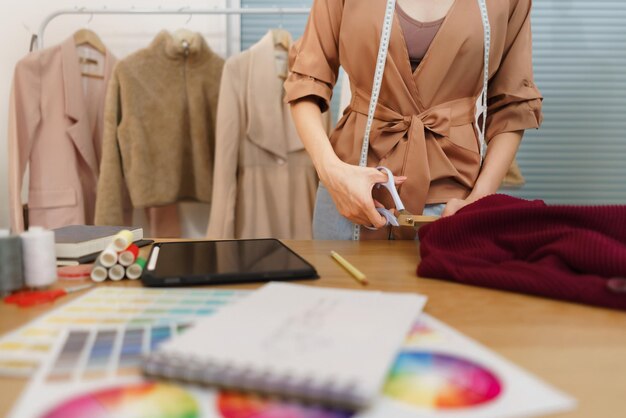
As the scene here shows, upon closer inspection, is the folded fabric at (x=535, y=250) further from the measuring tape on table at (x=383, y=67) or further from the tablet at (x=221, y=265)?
the measuring tape on table at (x=383, y=67)

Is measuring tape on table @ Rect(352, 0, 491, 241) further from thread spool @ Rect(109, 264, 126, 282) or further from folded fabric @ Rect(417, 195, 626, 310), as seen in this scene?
thread spool @ Rect(109, 264, 126, 282)

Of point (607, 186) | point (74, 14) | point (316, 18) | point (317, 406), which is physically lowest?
point (607, 186)

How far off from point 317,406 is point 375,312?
0.15 m

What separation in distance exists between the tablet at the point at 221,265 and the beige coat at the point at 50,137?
109 centimetres

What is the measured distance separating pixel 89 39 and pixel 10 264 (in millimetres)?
1436

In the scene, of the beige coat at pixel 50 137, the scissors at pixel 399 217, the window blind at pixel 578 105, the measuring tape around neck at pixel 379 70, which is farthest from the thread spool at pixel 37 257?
the window blind at pixel 578 105

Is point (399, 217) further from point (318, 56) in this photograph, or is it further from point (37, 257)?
point (37, 257)

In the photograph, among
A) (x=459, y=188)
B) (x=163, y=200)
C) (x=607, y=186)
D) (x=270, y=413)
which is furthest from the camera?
(x=607, y=186)

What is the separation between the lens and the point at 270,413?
29 cm

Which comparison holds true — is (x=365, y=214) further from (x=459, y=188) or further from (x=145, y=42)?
(x=145, y=42)

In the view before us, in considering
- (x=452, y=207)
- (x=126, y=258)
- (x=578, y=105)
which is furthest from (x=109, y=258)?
(x=578, y=105)

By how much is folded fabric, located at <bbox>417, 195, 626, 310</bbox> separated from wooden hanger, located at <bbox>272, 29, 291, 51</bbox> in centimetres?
120

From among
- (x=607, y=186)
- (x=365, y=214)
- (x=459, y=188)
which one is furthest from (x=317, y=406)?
(x=607, y=186)

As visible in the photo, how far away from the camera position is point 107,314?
455 millimetres
